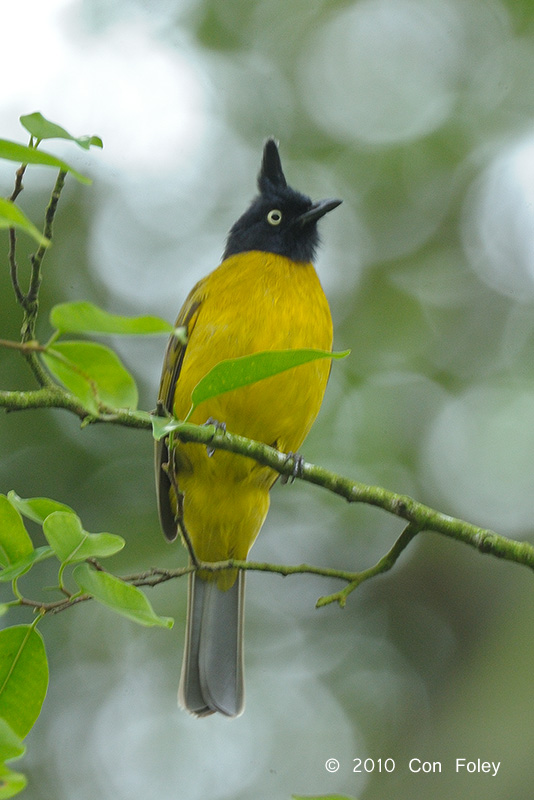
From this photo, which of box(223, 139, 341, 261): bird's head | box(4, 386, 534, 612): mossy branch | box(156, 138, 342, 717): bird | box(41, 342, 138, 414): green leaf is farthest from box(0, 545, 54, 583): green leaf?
box(223, 139, 341, 261): bird's head

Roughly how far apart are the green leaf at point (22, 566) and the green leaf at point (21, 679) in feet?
0.41

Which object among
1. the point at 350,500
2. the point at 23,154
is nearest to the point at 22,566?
the point at 23,154

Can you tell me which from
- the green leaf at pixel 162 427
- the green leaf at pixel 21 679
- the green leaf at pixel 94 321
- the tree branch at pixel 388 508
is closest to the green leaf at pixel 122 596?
the green leaf at pixel 21 679

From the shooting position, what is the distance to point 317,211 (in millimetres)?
4723

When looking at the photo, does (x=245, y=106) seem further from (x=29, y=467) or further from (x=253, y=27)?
(x=29, y=467)

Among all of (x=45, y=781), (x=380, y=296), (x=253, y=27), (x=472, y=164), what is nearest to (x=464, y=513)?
(x=380, y=296)

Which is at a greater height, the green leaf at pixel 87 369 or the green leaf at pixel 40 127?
the green leaf at pixel 40 127

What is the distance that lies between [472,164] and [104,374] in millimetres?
7028

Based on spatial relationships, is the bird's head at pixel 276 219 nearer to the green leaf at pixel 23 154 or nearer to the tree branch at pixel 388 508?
the tree branch at pixel 388 508

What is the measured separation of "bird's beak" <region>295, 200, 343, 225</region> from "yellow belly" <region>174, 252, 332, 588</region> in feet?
0.95

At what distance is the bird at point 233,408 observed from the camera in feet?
13.1

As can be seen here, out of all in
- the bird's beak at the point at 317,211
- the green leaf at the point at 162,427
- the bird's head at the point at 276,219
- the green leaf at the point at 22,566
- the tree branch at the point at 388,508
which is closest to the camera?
the green leaf at the point at 22,566

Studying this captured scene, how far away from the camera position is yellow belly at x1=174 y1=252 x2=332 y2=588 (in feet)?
13.0

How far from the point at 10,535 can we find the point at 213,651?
8.33ft
